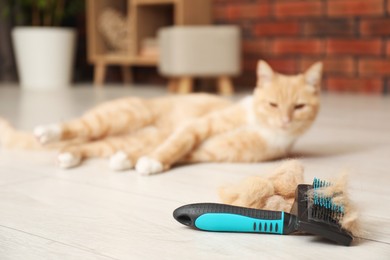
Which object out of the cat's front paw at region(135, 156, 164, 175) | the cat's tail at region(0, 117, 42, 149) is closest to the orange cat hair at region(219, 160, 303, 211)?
the cat's front paw at region(135, 156, 164, 175)

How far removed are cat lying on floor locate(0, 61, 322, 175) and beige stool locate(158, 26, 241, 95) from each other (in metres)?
1.95

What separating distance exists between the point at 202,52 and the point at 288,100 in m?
2.15

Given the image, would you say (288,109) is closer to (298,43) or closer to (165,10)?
(298,43)

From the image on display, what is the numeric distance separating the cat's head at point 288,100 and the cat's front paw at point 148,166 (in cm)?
32

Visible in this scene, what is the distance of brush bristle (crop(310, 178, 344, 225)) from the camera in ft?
2.93

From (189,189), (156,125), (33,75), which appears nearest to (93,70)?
(33,75)

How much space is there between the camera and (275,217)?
0.93 metres

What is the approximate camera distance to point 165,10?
4.45 metres

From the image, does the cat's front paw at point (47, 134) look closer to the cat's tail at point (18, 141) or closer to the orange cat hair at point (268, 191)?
the cat's tail at point (18, 141)

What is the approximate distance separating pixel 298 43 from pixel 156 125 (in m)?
2.40

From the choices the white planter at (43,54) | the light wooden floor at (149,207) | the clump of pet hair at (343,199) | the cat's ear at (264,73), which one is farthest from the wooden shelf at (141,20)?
the clump of pet hair at (343,199)

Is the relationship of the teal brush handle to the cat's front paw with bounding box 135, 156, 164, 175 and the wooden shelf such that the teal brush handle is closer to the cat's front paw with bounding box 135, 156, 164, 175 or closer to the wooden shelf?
the cat's front paw with bounding box 135, 156, 164, 175

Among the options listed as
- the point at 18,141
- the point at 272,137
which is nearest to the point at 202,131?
the point at 272,137

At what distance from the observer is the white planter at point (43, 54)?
13.6 ft
